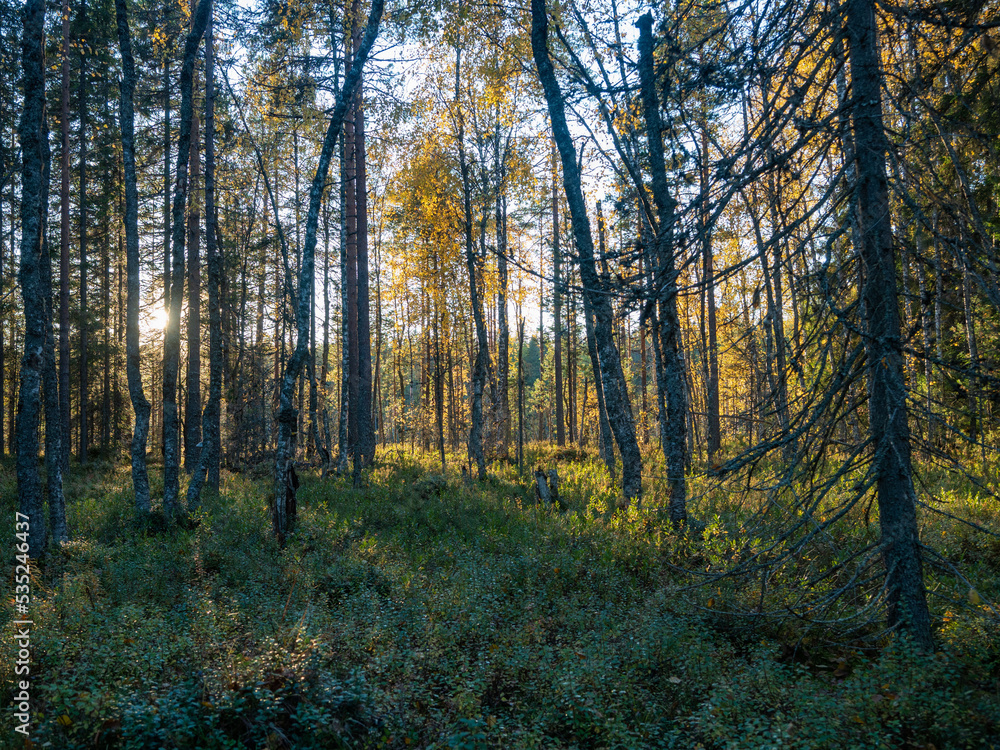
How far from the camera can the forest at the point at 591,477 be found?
12.1ft

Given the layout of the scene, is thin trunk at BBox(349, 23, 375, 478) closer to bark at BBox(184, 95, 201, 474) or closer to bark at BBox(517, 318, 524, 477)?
bark at BBox(184, 95, 201, 474)

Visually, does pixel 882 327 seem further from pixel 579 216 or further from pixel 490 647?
pixel 579 216

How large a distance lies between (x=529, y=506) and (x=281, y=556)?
15.2 feet

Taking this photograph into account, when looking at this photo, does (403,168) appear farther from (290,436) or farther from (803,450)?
(803,450)

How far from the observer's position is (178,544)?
8094 millimetres

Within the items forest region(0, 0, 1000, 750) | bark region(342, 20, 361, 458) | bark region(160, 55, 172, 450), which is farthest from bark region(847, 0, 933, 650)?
bark region(160, 55, 172, 450)

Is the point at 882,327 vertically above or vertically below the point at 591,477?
above

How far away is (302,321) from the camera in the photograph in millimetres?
8938

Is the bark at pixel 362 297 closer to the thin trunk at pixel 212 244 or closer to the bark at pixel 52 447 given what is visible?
the thin trunk at pixel 212 244

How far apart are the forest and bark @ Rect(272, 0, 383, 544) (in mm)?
59

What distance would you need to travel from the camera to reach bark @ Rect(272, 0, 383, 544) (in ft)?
27.7

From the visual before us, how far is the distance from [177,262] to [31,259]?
257 cm
